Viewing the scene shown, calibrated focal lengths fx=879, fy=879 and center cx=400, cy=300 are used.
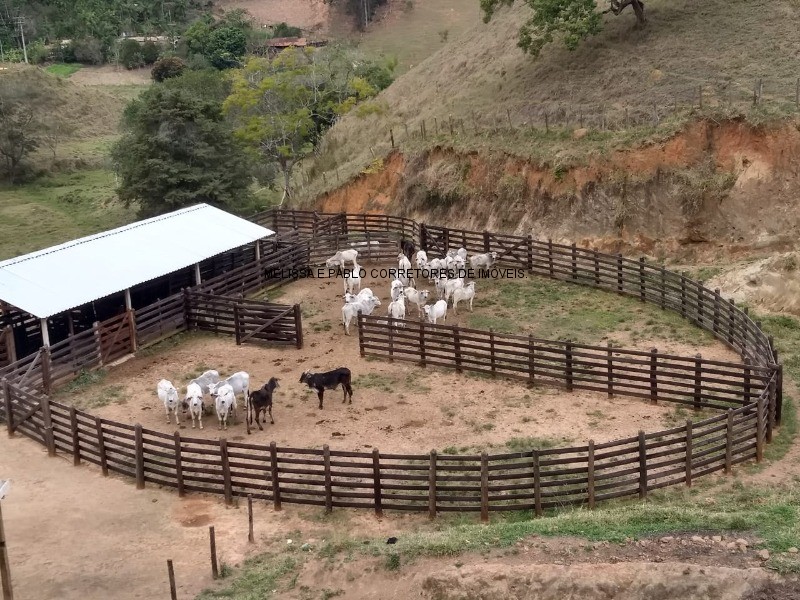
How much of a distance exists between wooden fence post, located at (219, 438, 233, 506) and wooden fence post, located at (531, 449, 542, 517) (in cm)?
513

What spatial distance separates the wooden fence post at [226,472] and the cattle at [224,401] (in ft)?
9.51

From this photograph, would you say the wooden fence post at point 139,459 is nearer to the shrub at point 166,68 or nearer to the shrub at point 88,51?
the shrub at point 166,68

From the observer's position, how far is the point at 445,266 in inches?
1051

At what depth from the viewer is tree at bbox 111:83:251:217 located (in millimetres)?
36562

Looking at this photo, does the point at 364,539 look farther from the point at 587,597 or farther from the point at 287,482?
the point at 587,597

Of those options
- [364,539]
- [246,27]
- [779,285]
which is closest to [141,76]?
[246,27]

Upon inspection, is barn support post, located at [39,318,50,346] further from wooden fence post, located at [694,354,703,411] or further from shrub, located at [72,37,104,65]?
shrub, located at [72,37,104,65]

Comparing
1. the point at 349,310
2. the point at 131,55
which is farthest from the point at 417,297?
the point at 131,55

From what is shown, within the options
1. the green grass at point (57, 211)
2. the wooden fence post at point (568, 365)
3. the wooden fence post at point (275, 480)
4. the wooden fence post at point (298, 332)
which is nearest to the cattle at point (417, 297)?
the wooden fence post at point (298, 332)

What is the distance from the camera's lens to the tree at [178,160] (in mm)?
36562

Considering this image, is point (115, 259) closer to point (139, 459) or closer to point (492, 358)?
point (139, 459)

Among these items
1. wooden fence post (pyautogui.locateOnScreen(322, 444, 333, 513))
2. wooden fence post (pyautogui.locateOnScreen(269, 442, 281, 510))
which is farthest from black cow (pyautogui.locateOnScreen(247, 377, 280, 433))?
wooden fence post (pyautogui.locateOnScreen(322, 444, 333, 513))

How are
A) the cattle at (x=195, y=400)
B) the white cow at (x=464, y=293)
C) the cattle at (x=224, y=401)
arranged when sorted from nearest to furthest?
the cattle at (x=224, y=401) → the cattle at (x=195, y=400) → the white cow at (x=464, y=293)

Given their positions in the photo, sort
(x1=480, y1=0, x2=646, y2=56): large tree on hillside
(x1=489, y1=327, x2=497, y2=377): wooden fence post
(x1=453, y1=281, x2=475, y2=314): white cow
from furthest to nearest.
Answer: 1. (x1=480, y1=0, x2=646, y2=56): large tree on hillside
2. (x1=453, y1=281, x2=475, y2=314): white cow
3. (x1=489, y1=327, x2=497, y2=377): wooden fence post
